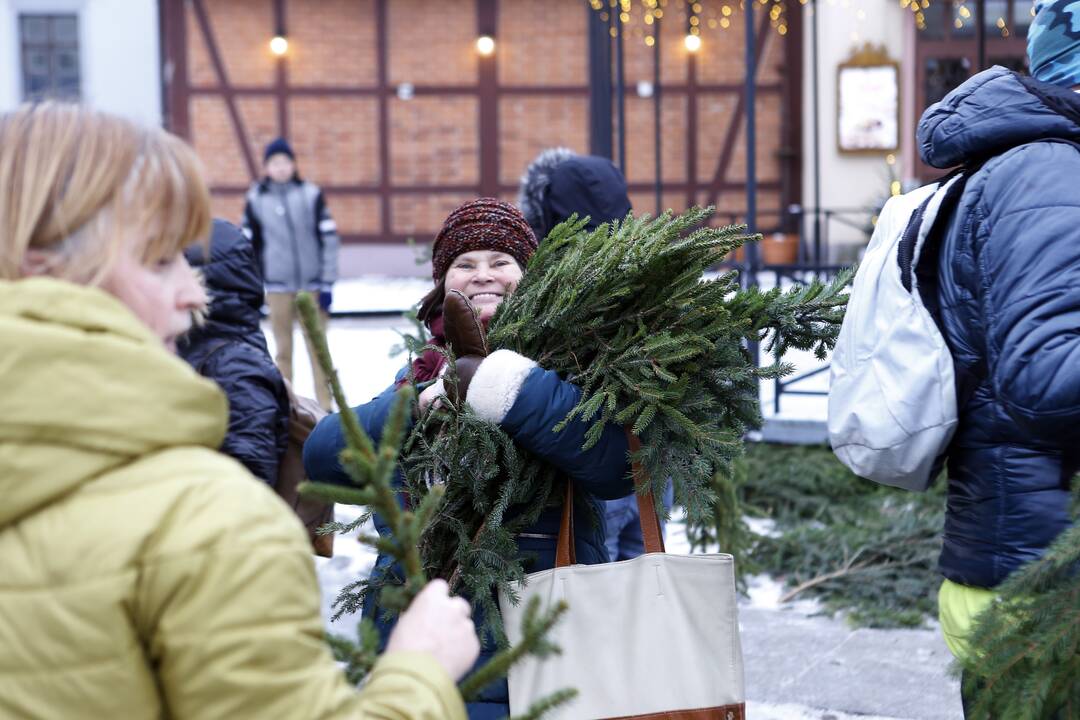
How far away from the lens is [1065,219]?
1.94 metres

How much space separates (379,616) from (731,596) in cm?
63

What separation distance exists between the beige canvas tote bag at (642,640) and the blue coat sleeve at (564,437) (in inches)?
7.1

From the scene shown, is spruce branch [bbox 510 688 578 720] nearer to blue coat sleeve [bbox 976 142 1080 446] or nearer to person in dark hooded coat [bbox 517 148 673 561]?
blue coat sleeve [bbox 976 142 1080 446]

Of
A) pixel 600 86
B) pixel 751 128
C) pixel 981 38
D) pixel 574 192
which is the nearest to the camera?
pixel 574 192

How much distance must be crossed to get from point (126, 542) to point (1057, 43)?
5.61 ft

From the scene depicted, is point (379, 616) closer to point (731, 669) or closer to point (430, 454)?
point (430, 454)

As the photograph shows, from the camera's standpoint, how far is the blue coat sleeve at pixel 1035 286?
1.88 meters

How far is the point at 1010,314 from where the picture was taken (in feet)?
6.40

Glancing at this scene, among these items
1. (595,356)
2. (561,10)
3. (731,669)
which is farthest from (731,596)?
(561,10)

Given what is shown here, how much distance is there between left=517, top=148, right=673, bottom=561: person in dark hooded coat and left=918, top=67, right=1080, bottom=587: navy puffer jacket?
67.4 inches

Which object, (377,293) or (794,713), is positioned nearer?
(794,713)

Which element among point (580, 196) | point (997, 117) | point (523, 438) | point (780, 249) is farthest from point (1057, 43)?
point (780, 249)

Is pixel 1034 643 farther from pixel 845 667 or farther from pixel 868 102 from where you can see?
pixel 868 102

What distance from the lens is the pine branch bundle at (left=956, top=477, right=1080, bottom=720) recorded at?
171 cm
